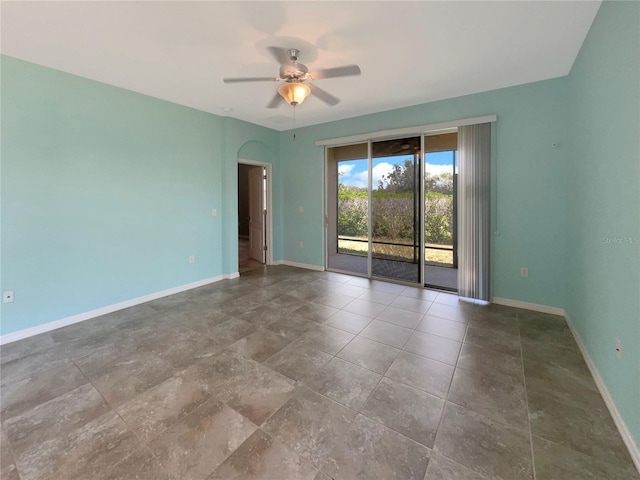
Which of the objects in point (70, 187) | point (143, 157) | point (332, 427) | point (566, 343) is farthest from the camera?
point (143, 157)

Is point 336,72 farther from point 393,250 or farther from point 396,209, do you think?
point 393,250

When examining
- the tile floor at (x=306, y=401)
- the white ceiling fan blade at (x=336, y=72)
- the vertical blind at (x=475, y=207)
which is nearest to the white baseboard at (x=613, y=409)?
the tile floor at (x=306, y=401)

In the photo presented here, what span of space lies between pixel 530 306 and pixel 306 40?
12.8ft

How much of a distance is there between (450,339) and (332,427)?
1592 millimetres

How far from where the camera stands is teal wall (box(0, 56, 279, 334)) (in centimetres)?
266

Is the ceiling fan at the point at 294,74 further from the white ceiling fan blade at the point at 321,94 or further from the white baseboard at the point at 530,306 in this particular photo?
the white baseboard at the point at 530,306

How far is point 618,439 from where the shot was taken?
150cm

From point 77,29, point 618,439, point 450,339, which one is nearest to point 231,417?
point 450,339

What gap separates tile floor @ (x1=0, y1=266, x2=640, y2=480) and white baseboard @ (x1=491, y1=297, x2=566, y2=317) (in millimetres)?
177

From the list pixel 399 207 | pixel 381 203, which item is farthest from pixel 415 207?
pixel 381 203

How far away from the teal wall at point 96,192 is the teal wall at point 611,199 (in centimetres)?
448

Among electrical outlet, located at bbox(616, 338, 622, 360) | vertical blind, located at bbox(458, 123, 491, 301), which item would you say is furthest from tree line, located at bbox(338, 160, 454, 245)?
electrical outlet, located at bbox(616, 338, 622, 360)

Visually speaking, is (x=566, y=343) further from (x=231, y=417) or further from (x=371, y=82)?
(x=371, y=82)

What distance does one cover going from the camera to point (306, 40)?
7.73ft
